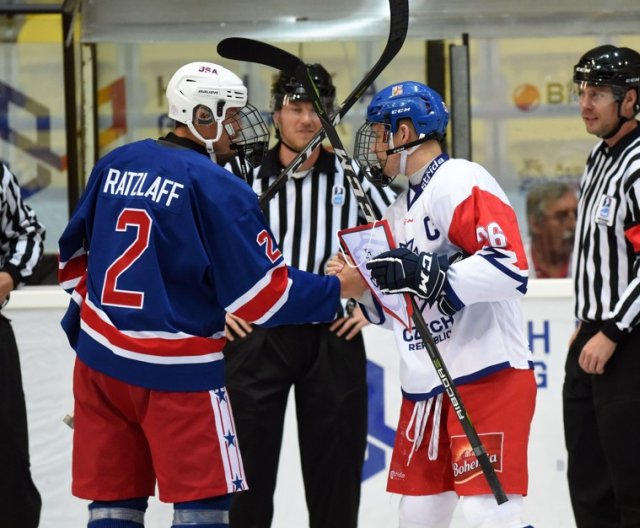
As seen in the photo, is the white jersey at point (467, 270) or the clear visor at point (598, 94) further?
the clear visor at point (598, 94)

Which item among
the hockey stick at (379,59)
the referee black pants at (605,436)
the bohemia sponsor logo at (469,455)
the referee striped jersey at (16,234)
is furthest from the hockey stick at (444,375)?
the referee striped jersey at (16,234)

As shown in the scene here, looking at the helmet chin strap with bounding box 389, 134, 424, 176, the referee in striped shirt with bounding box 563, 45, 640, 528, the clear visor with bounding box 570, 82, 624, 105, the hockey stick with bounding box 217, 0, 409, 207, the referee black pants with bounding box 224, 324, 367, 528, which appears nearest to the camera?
the helmet chin strap with bounding box 389, 134, 424, 176

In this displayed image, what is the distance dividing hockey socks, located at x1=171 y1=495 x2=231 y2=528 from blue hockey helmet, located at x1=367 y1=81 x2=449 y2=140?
36.4 inches

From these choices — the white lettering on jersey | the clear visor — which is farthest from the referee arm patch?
the white lettering on jersey

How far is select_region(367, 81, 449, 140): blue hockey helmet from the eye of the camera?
2.98 meters

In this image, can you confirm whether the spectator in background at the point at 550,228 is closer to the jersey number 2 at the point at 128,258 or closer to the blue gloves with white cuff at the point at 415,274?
the blue gloves with white cuff at the point at 415,274

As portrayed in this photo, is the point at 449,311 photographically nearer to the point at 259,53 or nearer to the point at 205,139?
the point at 205,139

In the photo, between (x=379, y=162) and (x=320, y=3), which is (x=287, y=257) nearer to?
(x=379, y=162)

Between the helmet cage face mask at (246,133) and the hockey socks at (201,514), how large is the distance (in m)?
0.78

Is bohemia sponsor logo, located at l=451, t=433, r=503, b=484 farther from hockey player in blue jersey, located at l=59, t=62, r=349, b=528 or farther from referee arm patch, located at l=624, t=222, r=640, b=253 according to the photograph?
referee arm patch, located at l=624, t=222, r=640, b=253

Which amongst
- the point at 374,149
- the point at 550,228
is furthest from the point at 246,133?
the point at 550,228

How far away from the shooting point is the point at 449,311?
2.87 meters

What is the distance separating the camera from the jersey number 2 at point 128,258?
2.78 metres

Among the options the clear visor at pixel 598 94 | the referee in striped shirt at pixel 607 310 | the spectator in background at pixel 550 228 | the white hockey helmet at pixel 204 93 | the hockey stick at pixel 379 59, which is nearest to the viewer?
the white hockey helmet at pixel 204 93
